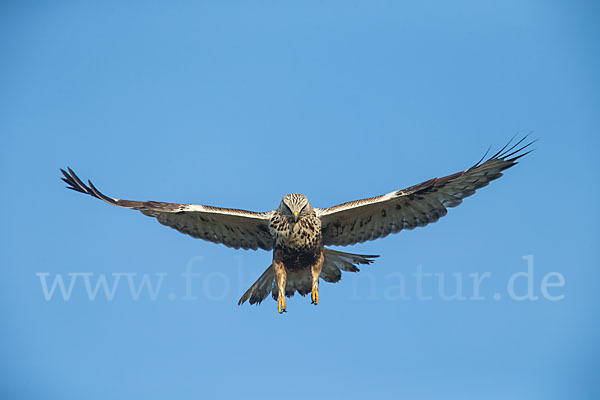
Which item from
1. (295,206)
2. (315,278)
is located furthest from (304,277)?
(295,206)

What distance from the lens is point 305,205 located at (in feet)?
40.3

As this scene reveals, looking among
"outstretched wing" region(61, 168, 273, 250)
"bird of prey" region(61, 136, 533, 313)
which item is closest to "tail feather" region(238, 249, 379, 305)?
"bird of prey" region(61, 136, 533, 313)

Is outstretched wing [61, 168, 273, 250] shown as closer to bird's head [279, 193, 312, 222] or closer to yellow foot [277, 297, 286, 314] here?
bird's head [279, 193, 312, 222]

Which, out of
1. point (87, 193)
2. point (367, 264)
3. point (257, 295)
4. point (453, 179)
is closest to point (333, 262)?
point (367, 264)

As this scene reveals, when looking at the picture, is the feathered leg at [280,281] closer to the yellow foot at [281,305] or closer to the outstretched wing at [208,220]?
the yellow foot at [281,305]

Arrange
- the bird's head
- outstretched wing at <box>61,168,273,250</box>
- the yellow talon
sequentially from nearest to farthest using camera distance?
the bird's head, the yellow talon, outstretched wing at <box>61,168,273,250</box>

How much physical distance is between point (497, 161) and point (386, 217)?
1.99 meters

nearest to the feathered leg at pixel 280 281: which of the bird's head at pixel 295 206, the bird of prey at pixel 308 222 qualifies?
the bird of prey at pixel 308 222

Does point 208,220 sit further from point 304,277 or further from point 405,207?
point 405,207

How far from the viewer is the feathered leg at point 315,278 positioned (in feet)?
41.0

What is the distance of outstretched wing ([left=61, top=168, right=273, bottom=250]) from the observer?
42.7 feet

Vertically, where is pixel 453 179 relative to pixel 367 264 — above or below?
above

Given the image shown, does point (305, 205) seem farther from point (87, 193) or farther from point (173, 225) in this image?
point (87, 193)

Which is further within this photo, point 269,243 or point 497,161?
point 269,243
